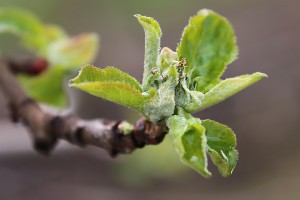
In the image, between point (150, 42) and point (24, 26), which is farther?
→ point (24, 26)

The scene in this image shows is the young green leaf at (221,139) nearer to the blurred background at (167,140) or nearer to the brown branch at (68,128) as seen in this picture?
the brown branch at (68,128)

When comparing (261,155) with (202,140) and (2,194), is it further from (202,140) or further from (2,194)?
(202,140)

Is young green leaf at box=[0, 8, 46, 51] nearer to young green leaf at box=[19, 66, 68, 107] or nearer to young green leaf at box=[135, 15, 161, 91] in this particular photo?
young green leaf at box=[19, 66, 68, 107]

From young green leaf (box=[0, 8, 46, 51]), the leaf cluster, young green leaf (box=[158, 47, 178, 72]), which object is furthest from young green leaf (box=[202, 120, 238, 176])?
young green leaf (box=[0, 8, 46, 51])

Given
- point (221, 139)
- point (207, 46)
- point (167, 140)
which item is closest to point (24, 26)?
point (207, 46)

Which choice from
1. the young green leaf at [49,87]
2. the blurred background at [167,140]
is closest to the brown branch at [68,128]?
the young green leaf at [49,87]

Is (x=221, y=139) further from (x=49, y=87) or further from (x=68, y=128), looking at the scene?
(x=49, y=87)

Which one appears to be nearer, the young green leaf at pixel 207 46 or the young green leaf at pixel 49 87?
the young green leaf at pixel 207 46
